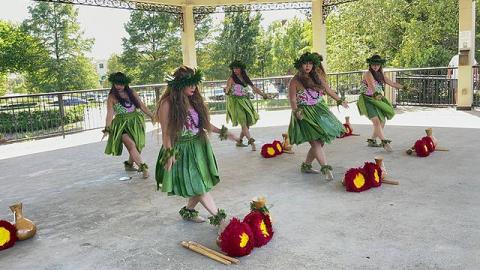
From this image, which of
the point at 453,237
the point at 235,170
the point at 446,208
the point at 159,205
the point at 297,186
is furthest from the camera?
the point at 235,170

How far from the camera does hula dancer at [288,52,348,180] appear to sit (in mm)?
5586

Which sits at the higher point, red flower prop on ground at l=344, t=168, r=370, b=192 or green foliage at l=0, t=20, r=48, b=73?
green foliage at l=0, t=20, r=48, b=73

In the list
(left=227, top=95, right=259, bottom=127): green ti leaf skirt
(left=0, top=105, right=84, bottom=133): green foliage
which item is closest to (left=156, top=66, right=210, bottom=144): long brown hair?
(left=227, top=95, right=259, bottom=127): green ti leaf skirt

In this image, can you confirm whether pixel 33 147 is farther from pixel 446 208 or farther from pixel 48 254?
pixel 446 208

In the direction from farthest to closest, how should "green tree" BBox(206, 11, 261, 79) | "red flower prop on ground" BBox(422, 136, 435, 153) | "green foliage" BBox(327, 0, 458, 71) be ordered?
"green tree" BBox(206, 11, 261, 79), "green foliage" BBox(327, 0, 458, 71), "red flower prop on ground" BBox(422, 136, 435, 153)

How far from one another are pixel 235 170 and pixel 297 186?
1342 millimetres

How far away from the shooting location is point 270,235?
3787mm

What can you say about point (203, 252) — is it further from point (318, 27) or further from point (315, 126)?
point (318, 27)

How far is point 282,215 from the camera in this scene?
4422 mm

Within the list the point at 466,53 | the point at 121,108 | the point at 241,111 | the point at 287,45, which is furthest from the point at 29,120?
the point at 287,45

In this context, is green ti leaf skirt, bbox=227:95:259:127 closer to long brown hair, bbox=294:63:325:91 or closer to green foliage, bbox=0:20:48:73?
long brown hair, bbox=294:63:325:91

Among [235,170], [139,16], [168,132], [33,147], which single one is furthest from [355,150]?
[139,16]

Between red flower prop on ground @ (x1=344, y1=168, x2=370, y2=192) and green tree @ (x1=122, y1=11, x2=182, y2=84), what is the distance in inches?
1166

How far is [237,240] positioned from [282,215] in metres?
1.09
